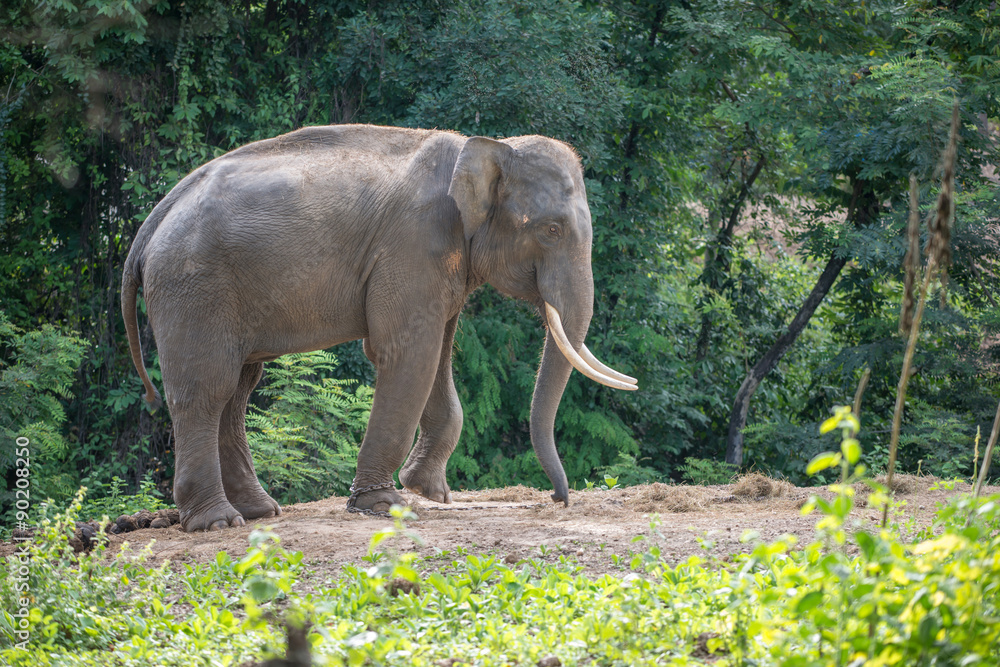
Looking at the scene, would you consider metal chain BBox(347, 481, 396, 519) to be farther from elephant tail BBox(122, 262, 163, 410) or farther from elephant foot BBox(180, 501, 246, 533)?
elephant tail BBox(122, 262, 163, 410)

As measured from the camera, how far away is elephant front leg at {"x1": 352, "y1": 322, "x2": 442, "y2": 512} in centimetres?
577

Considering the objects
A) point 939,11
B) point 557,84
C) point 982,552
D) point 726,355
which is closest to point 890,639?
point 982,552

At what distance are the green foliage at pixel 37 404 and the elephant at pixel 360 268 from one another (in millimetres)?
3217

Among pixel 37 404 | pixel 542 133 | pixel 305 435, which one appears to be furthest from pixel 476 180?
pixel 37 404

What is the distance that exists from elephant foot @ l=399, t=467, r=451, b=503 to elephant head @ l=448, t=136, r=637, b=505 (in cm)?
93

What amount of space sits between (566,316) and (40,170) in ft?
23.3

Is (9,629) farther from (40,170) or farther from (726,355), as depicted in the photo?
(726,355)

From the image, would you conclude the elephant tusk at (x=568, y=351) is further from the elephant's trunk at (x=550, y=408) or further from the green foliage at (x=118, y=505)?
the green foliage at (x=118, y=505)

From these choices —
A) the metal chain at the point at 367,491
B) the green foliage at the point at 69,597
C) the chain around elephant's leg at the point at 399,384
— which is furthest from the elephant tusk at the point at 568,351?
the green foliage at the point at 69,597

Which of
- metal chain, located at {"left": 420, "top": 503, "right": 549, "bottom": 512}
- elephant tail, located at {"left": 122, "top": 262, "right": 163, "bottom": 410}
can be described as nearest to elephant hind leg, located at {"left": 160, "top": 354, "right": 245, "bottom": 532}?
elephant tail, located at {"left": 122, "top": 262, "right": 163, "bottom": 410}

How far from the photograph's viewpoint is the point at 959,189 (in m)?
9.73

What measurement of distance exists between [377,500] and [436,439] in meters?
0.87

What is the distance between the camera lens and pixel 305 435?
8.82 m

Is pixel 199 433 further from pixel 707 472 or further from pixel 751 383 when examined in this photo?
pixel 751 383
